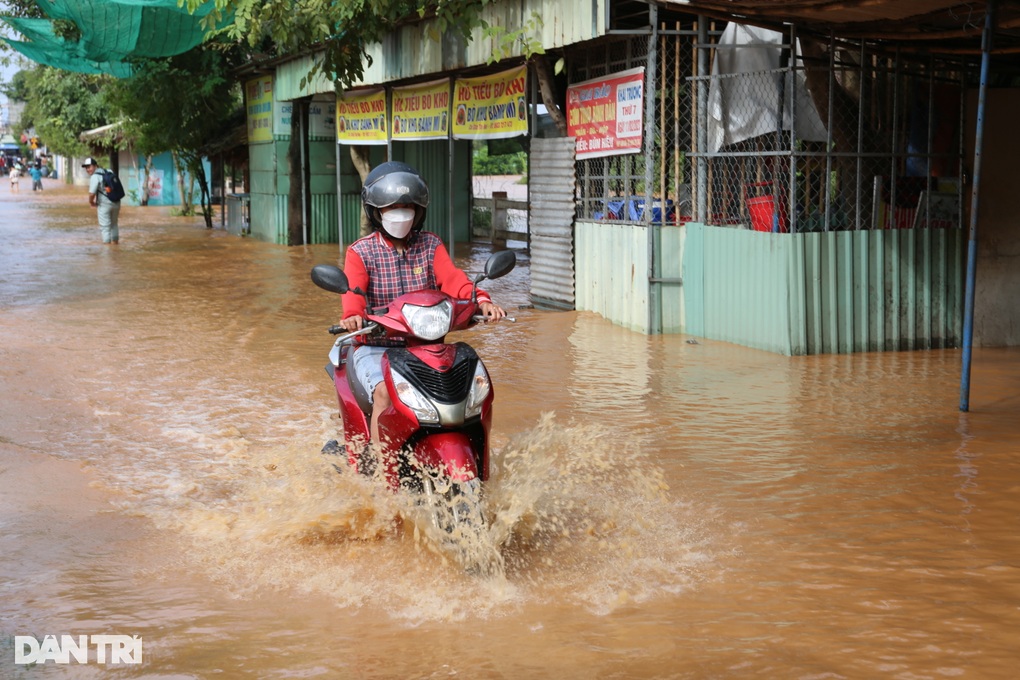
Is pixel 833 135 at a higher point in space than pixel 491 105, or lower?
lower

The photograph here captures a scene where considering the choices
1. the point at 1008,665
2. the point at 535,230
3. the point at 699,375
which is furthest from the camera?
the point at 535,230

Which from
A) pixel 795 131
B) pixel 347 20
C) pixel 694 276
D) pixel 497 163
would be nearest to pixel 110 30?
pixel 347 20

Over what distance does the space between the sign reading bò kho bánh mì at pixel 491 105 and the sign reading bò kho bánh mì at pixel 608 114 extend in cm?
76

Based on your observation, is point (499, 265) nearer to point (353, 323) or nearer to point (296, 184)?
point (353, 323)

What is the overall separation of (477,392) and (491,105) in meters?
9.83

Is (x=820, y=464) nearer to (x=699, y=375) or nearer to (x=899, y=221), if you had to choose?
(x=699, y=375)

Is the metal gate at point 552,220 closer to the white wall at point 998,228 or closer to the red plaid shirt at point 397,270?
the white wall at point 998,228

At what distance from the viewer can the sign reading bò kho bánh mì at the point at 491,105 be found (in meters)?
13.0

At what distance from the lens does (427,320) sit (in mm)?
4520

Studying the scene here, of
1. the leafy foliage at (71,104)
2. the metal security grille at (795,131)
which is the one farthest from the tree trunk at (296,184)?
the leafy foliage at (71,104)

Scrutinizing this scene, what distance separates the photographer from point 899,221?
10.1 m

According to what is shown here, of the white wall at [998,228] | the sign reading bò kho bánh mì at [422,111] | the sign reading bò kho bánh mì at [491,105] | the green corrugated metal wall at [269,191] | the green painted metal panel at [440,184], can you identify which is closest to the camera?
the white wall at [998,228]

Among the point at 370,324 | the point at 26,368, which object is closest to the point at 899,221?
the point at 370,324

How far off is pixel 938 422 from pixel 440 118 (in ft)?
32.3
